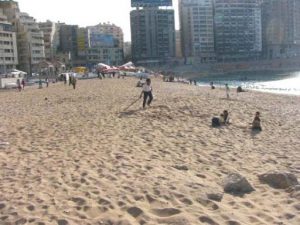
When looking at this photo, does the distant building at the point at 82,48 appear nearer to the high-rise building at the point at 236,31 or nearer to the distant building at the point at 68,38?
the distant building at the point at 68,38

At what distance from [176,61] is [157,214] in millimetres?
143896

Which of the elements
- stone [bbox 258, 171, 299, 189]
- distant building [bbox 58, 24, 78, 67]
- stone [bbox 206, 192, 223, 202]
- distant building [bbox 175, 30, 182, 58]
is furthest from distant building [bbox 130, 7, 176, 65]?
stone [bbox 206, 192, 223, 202]

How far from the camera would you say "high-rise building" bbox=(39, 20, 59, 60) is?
128038 millimetres

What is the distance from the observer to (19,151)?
31.4 feet

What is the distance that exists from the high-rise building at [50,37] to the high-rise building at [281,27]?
79.9 m

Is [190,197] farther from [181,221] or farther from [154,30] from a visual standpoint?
[154,30]

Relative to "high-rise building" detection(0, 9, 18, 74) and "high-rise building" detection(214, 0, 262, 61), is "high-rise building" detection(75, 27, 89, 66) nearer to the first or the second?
"high-rise building" detection(0, 9, 18, 74)

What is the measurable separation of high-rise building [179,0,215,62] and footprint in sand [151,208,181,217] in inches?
6008

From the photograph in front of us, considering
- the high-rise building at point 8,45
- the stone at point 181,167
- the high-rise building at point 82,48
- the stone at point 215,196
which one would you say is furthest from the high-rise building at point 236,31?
the stone at point 215,196

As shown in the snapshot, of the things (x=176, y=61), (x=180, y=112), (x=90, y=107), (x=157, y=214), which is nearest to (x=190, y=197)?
(x=157, y=214)

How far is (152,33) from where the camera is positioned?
502ft

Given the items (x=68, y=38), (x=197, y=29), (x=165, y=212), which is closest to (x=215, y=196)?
(x=165, y=212)

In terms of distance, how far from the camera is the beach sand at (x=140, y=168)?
562 centimetres

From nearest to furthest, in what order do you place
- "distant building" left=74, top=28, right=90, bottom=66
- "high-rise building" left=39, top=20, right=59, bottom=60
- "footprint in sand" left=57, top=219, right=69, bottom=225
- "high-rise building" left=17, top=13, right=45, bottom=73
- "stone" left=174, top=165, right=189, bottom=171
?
"footprint in sand" left=57, top=219, right=69, bottom=225
"stone" left=174, top=165, right=189, bottom=171
"high-rise building" left=17, top=13, right=45, bottom=73
"high-rise building" left=39, top=20, right=59, bottom=60
"distant building" left=74, top=28, right=90, bottom=66
